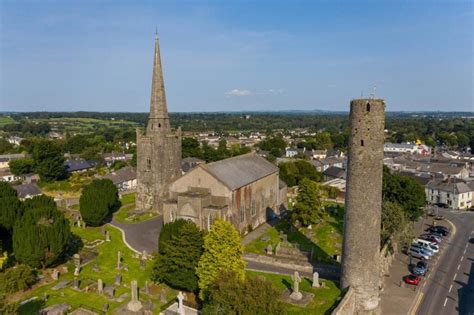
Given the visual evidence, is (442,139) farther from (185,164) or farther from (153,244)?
(153,244)

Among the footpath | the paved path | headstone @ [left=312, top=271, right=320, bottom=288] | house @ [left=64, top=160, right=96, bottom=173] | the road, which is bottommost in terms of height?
the road

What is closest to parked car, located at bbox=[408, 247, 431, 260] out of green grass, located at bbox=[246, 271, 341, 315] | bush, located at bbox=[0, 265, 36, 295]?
green grass, located at bbox=[246, 271, 341, 315]

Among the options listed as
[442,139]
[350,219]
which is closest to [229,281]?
[350,219]

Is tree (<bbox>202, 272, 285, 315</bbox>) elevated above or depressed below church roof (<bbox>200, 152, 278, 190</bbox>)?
below

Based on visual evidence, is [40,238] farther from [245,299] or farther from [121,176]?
[121,176]

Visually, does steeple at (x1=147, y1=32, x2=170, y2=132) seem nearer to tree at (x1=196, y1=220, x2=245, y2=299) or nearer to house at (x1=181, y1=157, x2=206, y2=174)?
tree at (x1=196, y1=220, x2=245, y2=299)

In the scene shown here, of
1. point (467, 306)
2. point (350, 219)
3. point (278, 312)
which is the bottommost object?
point (467, 306)

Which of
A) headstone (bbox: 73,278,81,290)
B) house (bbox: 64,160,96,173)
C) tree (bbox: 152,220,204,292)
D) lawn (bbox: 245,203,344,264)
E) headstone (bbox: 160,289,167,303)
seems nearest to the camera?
headstone (bbox: 160,289,167,303)
